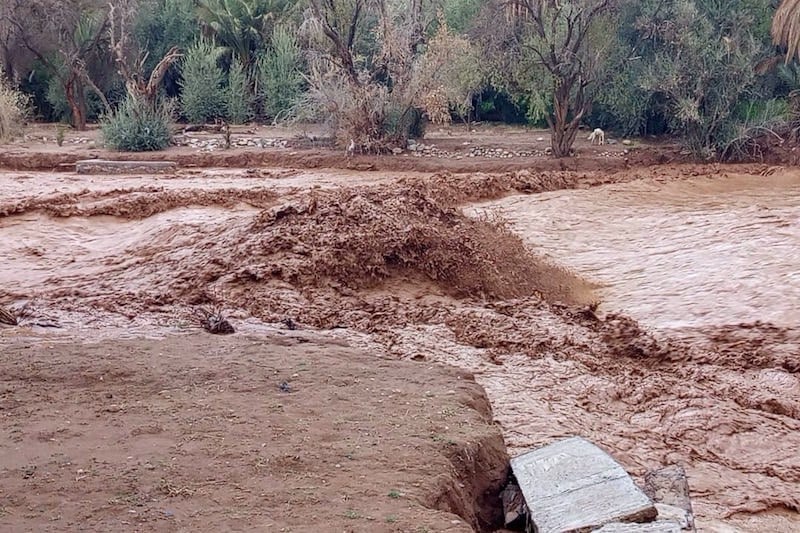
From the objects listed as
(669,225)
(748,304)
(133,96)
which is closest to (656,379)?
(748,304)

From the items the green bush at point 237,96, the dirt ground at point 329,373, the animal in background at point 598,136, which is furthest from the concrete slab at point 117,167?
the animal in background at point 598,136

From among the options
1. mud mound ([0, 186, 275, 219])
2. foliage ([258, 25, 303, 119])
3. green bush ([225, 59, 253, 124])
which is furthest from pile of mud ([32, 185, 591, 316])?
green bush ([225, 59, 253, 124])

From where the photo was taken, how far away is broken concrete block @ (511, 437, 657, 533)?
3.51 m

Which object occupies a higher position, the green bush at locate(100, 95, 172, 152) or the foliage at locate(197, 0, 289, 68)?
the foliage at locate(197, 0, 289, 68)

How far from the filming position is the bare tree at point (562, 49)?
16672 mm

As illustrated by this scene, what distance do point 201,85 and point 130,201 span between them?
39.1 ft

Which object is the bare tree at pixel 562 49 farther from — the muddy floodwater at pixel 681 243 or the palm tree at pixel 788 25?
the muddy floodwater at pixel 681 243

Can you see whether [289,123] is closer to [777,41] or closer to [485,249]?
[777,41]

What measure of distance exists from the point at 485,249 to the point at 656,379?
3037 millimetres

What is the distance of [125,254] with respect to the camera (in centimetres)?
960

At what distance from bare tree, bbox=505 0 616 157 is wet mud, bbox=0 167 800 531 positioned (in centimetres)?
478

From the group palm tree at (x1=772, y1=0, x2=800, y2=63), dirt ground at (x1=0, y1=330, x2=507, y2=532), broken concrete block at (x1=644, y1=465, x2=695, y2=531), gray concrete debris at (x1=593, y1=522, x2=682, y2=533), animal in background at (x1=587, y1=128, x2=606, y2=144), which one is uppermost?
palm tree at (x1=772, y1=0, x2=800, y2=63)

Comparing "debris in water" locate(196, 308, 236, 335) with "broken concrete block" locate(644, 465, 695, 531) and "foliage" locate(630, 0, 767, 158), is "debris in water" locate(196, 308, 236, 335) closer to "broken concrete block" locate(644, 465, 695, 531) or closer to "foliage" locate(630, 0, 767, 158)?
"broken concrete block" locate(644, 465, 695, 531)

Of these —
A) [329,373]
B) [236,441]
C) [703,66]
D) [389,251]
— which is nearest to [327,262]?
[389,251]
